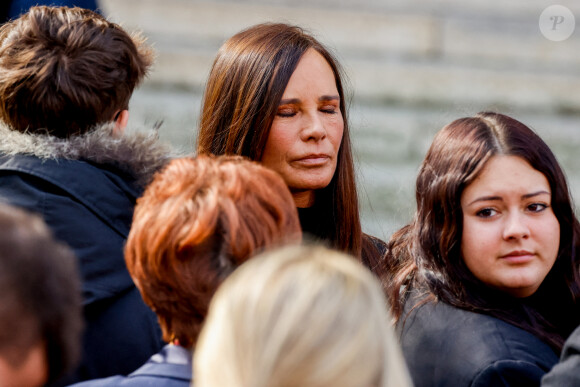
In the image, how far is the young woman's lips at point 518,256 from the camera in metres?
2.44

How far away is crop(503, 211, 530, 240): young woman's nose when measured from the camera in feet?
7.95

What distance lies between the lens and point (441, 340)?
2338 mm

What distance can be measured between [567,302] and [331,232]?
75 cm

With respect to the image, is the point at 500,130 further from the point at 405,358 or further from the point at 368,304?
the point at 368,304

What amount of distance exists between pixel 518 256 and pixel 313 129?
69 cm

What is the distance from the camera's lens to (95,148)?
88.8 inches

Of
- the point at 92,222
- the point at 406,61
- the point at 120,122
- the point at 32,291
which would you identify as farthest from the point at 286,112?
the point at 406,61

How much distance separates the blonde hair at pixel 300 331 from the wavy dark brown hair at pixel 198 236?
0.30 m

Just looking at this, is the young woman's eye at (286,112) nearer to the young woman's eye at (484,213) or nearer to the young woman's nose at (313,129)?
the young woman's nose at (313,129)

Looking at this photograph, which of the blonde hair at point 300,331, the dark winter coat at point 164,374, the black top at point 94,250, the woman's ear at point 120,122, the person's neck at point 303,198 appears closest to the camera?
the blonde hair at point 300,331

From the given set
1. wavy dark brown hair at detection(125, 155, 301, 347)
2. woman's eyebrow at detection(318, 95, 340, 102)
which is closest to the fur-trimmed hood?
wavy dark brown hair at detection(125, 155, 301, 347)

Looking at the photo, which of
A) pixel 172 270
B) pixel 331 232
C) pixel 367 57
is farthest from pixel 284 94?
pixel 367 57

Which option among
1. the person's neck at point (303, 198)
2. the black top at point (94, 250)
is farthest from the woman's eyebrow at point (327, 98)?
the black top at point (94, 250)

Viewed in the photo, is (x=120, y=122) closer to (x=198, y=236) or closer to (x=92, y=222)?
(x=92, y=222)
